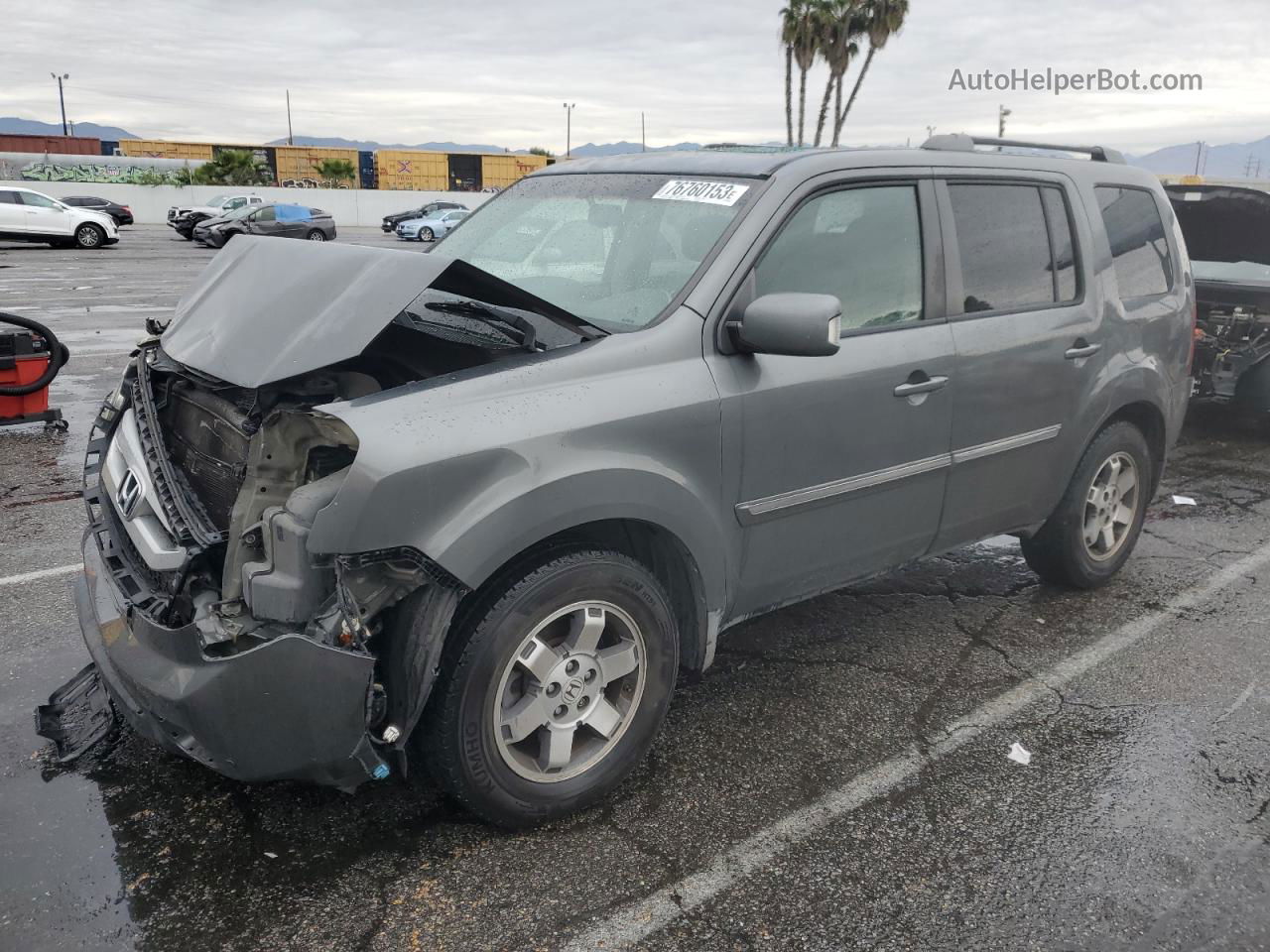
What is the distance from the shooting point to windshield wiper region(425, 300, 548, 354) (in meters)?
2.90

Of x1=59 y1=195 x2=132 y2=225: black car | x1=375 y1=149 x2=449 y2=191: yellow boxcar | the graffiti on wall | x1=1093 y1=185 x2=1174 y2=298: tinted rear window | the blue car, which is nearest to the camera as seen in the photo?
x1=1093 y1=185 x2=1174 y2=298: tinted rear window

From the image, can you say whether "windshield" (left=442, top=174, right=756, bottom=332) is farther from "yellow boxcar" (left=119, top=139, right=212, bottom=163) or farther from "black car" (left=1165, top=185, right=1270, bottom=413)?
"yellow boxcar" (left=119, top=139, right=212, bottom=163)

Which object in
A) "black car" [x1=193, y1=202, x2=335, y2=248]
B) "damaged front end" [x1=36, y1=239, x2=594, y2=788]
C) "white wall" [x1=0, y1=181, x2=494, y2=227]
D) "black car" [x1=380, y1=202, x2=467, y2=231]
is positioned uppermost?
"white wall" [x1=0, y1=181, x2=494, y2=227]

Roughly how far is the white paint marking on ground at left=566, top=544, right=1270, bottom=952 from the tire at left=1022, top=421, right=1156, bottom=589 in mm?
333

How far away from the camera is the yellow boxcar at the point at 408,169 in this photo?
2571 inches

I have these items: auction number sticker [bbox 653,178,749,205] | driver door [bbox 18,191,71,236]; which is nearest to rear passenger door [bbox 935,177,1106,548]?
auction number sticker [bbox 653,178,749,205]

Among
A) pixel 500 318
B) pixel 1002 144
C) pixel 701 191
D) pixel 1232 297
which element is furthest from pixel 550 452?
pixel 1232 297

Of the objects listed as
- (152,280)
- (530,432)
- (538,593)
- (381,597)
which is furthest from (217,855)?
(152,280)

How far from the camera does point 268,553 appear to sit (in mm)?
2457

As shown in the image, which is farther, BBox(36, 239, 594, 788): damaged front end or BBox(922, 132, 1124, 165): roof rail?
BBox(922, 132, 1124, 165): roof rail

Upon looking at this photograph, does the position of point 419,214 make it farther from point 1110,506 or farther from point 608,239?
point 608,239

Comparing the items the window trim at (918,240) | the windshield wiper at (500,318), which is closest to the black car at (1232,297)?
the window trim at (918,240)

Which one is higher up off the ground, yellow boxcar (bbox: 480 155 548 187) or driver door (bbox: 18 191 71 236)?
yellow boxcar (bbox: 480 155 548 187)

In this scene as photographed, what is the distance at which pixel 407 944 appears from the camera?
2414 mm
